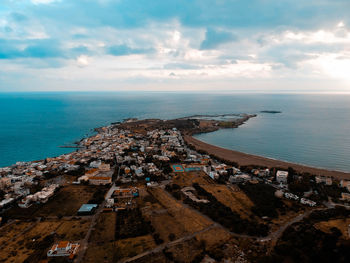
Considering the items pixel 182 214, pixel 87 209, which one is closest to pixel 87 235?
pixel 87 209

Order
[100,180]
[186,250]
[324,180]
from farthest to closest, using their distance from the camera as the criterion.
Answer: [100,180]
[324,180]
[186,250]

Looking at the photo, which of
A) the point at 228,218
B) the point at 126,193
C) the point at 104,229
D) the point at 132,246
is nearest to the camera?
the point at 132,246

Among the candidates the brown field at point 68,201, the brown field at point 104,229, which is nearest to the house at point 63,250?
the brown field at point 104,229

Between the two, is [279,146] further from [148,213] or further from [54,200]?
[54,200]

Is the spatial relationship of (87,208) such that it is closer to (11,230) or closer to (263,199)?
(11,230)

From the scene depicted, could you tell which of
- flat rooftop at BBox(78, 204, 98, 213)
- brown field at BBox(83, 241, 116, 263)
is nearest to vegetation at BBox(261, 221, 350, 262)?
brown field at BBox(83, 241, 116, 263)

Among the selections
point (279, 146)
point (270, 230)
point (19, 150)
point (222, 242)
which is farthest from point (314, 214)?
point (19, 150)

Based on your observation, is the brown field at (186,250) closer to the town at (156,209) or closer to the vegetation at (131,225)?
the town at (156,209)
